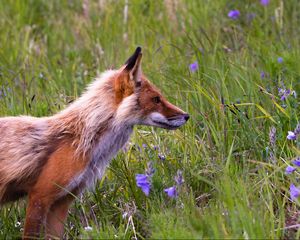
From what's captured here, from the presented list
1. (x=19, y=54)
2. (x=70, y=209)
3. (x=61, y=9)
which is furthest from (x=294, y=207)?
(x=61, y=9)

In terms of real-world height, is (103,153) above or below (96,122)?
below

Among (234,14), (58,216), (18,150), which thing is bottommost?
(58,216)

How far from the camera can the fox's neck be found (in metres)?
5.80

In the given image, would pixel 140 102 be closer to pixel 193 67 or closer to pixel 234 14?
pixel 193 67

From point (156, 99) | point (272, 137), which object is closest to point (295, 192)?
point (272, 137)

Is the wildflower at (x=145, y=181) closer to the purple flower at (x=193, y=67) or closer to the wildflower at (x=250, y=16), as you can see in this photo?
the purple flower at (x=193, y=67)

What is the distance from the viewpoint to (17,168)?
5.70m

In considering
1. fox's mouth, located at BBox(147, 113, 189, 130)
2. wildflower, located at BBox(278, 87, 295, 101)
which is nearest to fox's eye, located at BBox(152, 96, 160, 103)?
fox's mouth, located at BBox(147, 113, 189, 130)

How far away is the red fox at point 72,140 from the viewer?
5586 mm

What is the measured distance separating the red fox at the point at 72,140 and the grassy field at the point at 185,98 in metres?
0.30

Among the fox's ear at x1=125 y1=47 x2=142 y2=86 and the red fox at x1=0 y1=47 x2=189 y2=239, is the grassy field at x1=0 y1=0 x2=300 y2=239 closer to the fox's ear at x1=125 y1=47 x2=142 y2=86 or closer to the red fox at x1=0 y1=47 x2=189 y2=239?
the red fox at x1=0 y1=47 x2=189 y2=239

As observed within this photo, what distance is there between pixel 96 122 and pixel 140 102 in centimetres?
41

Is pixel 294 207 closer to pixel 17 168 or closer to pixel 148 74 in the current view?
pixel 17 168

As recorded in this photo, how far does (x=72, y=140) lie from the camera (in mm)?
5828
